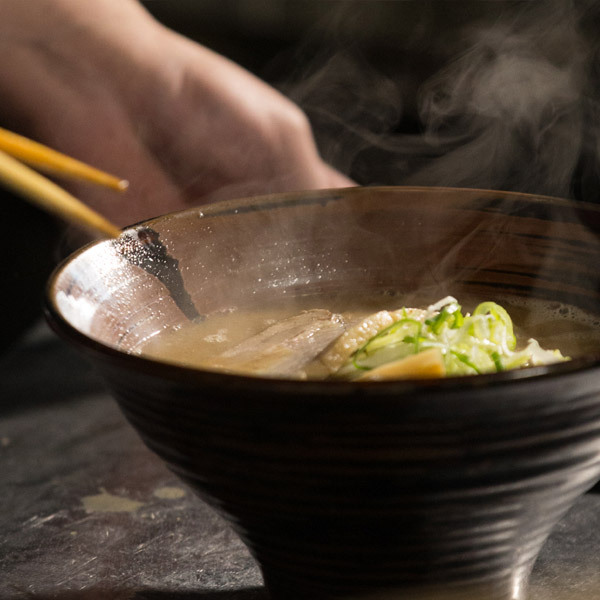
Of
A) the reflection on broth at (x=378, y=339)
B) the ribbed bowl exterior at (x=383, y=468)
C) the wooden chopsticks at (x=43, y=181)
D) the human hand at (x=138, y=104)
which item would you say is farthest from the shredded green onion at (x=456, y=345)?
the human hand at (x=138, y=104)

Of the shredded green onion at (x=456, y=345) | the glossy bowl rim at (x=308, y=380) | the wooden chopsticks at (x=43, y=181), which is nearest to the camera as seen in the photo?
the glossy bowl rim at (x=308, y=380)

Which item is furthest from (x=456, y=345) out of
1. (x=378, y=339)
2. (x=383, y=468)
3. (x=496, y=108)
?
(x=496, y=108)

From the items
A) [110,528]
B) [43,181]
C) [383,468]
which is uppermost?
[43,181]

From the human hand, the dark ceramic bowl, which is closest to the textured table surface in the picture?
the dark ceramic bowl

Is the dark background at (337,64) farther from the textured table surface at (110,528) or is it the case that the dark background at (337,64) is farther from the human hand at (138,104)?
the textured table surface at (110,528)

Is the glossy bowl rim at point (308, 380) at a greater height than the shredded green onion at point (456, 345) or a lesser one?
greater

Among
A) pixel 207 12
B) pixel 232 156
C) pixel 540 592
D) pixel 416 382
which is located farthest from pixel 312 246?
pixel 207 12

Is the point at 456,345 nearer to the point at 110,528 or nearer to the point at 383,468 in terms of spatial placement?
the point at 383,468
